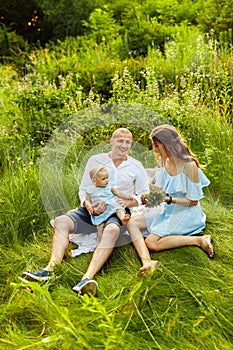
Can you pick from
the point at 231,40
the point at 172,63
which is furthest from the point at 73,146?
the point at 231,40

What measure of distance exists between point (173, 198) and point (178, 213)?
0.13 meters

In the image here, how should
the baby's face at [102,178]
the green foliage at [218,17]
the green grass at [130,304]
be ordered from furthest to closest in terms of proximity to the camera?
the green foliage at [218,17], the baby's face at [102,178], the green grass at [130,304]

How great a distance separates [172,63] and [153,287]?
4.79 meters

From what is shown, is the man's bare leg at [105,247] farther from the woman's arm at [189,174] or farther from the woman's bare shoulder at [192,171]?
the woman's bare shoulder at [192,171]

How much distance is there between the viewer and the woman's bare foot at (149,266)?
3.47 metres

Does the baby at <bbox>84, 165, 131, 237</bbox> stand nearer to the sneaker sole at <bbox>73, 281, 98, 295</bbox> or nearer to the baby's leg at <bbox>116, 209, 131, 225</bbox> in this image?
the baby's leg at <bbox>116, 209, 131, 225</bbox>

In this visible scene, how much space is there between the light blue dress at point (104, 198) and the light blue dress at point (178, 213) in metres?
0.26

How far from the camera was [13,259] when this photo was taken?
4031 mm

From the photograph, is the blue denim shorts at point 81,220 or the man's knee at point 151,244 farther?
the blue denim shorts at point 81,220

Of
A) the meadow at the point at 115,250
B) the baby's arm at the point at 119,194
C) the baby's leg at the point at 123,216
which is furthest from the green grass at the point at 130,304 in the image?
the baby's arm at the point at 119,194

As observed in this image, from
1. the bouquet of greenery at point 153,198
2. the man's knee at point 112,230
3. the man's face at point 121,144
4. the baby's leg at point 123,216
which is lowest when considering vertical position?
the man's knee at point 112,230

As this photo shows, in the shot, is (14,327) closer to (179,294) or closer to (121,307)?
(121,307)

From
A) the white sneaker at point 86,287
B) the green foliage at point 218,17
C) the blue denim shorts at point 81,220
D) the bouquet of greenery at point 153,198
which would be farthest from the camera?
the green foliage at point 218,17

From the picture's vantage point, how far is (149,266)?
3531mm
